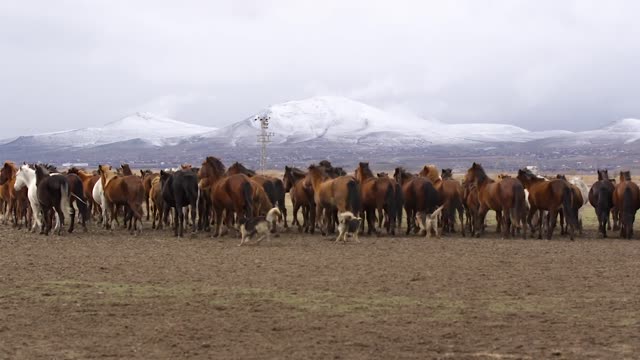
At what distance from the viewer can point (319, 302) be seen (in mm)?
→ 11992

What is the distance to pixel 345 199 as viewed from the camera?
22250 mm

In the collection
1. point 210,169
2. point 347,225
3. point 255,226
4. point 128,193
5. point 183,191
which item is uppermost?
point 210,169

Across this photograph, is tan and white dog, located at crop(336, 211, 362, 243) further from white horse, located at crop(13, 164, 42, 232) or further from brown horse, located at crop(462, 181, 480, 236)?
white horse, located at crop(13, 164, 42, 232)

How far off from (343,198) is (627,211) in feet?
24.5

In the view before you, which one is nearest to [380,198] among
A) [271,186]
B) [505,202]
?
[505,202]

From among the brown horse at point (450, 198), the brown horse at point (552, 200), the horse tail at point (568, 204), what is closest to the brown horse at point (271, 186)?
the brown horse at point (450, 198)

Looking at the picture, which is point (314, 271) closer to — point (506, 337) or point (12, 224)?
point (506, 337)

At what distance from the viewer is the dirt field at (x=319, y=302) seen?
30.6ft

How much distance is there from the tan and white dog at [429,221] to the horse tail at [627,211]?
4700 mm


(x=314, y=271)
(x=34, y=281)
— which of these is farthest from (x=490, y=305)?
(x=34, y=281)

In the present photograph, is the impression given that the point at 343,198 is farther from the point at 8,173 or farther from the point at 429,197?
the point at 8,173

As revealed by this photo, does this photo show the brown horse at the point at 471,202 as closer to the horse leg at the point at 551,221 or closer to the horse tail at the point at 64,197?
the horse leg at the point at 551,221

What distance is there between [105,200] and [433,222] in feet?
31.5

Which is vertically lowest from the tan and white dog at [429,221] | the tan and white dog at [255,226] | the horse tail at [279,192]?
the tan and white dog at [429,221]
